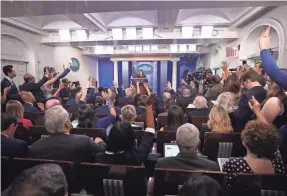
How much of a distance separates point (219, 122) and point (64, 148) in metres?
1.20

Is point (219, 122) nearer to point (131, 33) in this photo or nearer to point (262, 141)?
point (262, 141)

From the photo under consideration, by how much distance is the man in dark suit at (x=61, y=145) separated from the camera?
1330 mm

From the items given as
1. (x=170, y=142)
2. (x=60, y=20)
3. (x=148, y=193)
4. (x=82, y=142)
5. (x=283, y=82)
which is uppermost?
(x=60, y=20)

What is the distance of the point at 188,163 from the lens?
120cm

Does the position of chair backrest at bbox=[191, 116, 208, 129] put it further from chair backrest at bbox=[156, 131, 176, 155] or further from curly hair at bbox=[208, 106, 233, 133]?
chair backrest at bbox=[156, 131, 176, 155]

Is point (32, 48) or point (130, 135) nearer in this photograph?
point (130, 135)

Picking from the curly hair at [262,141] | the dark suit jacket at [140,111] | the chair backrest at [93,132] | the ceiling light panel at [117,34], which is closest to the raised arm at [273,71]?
the curly hair at [262,141]

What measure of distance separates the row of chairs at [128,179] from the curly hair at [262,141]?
0.48 ft

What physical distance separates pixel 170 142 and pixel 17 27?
3.37 metres

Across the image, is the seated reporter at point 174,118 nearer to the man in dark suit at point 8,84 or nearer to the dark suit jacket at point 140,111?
the dark suit jacket at point 140,111

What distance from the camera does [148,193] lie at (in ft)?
4.34

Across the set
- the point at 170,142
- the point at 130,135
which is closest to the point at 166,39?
the point at 170,142

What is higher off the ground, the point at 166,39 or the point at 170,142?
the point at 166,39

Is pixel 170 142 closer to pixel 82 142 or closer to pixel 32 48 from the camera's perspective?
pixel 82 142
